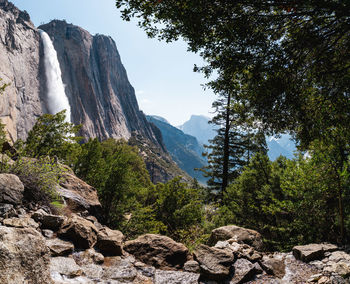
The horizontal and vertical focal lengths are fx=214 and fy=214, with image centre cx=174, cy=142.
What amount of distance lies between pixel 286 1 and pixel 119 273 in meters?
7.74

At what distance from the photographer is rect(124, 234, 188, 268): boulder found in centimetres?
618

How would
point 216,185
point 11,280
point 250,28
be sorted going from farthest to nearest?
point 216,185 → point 250,28 → point 11,280

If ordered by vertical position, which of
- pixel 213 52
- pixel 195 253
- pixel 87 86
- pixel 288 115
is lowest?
pixel 195 253

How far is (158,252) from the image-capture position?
253 inches

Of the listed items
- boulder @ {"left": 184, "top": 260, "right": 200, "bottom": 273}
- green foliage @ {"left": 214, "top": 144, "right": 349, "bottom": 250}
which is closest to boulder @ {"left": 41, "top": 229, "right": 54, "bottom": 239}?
boulder @ {"left": 184, "top": 260, "right": 200, "bottom": 273}

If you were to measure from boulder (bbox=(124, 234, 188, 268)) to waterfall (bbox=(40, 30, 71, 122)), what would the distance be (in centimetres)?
9616

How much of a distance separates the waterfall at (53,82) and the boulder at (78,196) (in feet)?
297

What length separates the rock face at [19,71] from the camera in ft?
211

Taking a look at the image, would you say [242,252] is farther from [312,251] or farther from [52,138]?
[52,138]

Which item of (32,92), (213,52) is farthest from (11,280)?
(32,92)

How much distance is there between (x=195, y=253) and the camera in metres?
6.15

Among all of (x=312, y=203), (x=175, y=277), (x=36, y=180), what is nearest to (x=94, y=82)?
(x=36, y=180)

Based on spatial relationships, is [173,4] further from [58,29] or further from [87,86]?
[58,29]

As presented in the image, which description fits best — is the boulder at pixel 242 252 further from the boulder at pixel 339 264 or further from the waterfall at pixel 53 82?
the waterfall at pixel 53 82
